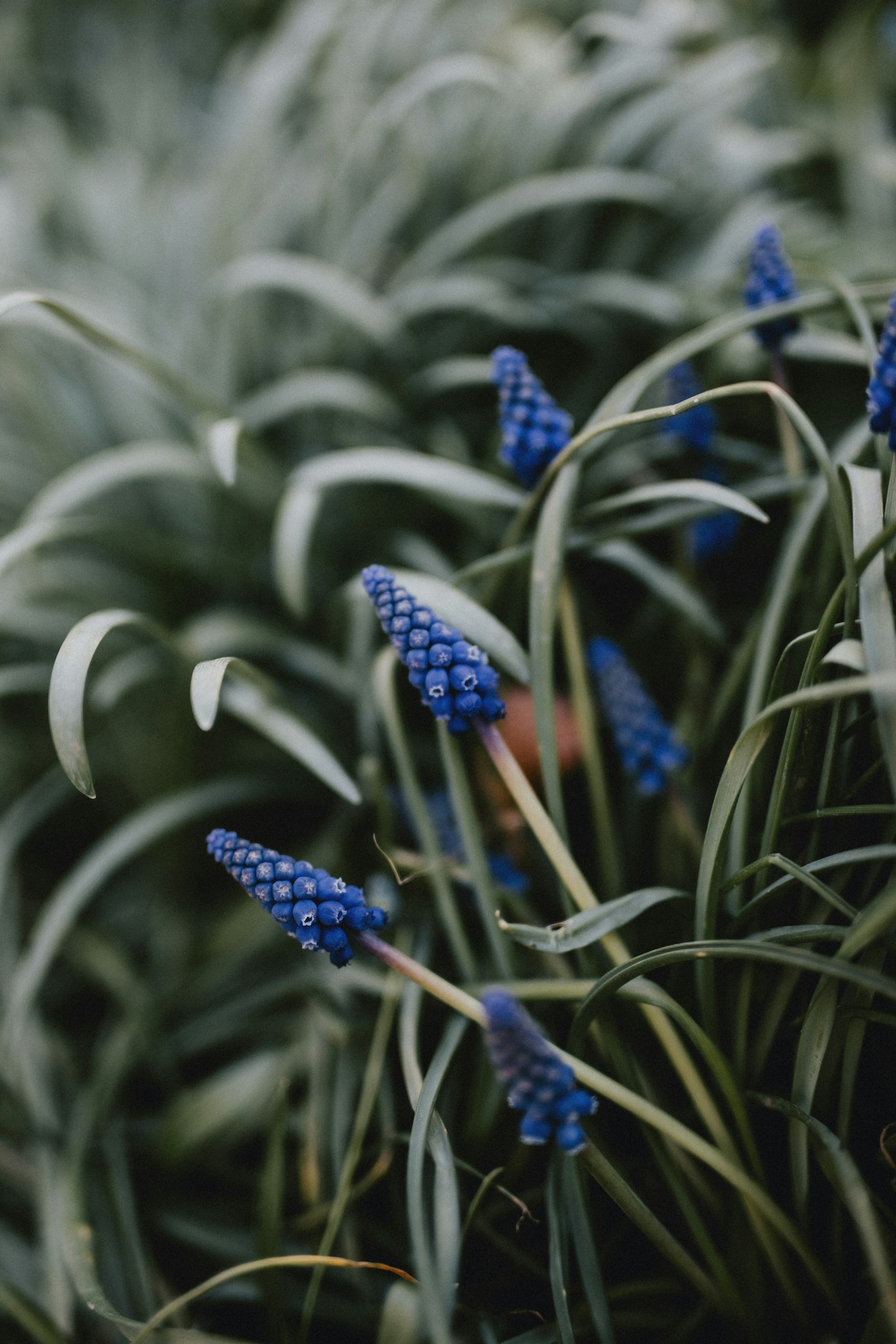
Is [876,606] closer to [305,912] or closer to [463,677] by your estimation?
[463,677]

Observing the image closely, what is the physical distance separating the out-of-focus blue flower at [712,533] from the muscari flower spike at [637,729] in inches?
12.8

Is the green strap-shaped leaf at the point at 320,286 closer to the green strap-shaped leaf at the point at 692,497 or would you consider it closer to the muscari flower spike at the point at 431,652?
Result: the green strap-shaped leaf at the point at 692,497

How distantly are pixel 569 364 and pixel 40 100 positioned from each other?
2.34 meters

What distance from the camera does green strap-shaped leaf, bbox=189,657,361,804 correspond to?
939 mm

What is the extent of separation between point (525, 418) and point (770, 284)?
1.33 feet

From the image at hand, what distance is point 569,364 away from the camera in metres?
1.93

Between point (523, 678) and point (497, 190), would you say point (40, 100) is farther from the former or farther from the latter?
point (523, 678)

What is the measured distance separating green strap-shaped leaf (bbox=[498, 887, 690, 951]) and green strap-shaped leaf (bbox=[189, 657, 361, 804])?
260mm

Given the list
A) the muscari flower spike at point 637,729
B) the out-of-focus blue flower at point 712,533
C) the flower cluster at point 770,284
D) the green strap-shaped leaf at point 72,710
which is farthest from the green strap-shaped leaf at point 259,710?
the flower cluster at point 770,284

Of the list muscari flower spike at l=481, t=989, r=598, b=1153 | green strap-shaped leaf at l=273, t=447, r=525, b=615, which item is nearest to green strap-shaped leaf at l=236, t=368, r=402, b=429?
green strap-shaped leaf at l=273, t=447, r=525, b=615

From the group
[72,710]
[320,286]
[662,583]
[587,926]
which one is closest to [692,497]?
[662,583]

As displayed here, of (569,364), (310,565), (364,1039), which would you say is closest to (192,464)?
(310,565)

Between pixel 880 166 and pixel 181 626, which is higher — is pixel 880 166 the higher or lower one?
the higher one

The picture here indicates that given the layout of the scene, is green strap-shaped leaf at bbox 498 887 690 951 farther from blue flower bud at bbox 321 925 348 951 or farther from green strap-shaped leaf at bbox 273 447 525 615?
green strap-shaped leaf at bbox 273 447 525 615
